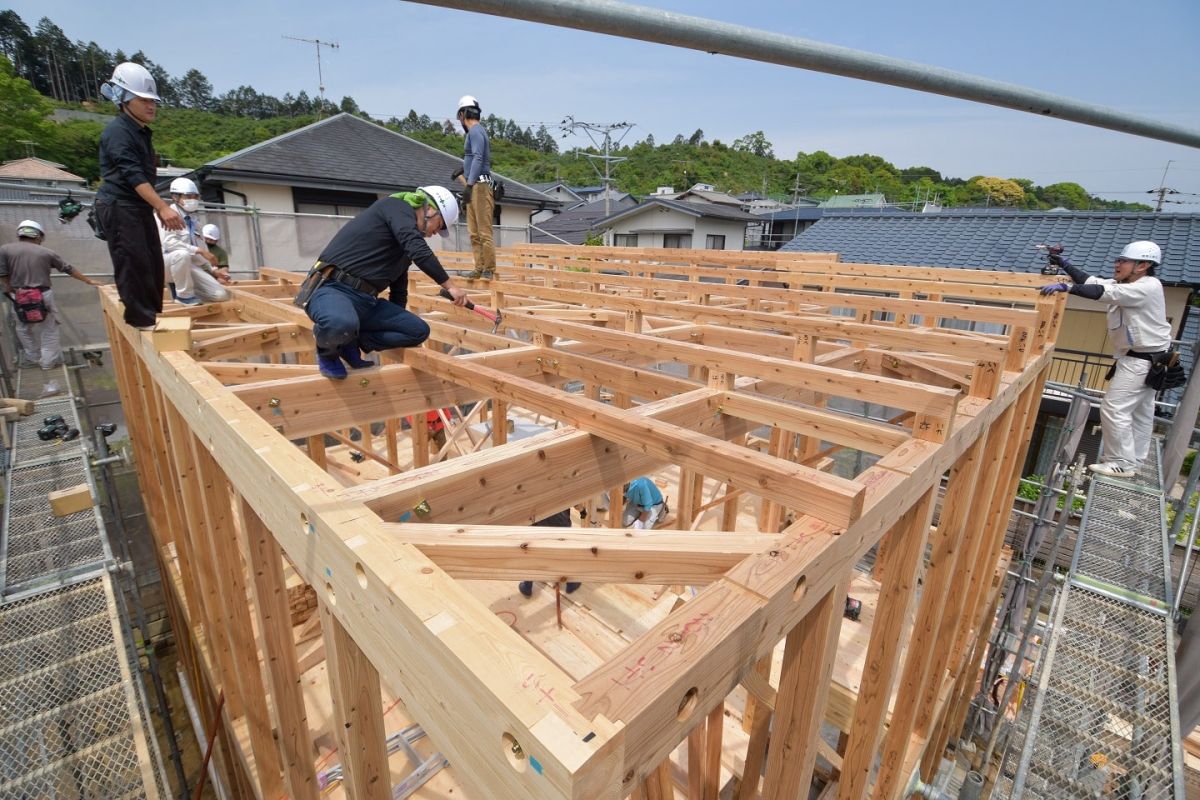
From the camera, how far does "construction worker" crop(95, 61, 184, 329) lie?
3.37m

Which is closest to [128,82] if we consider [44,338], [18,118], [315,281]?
[315,281]

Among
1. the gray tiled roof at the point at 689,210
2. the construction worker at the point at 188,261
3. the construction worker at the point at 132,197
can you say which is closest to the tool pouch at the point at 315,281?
the construction worker at the point at 132,197

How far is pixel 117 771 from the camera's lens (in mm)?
3098

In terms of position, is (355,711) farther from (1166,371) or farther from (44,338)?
(44,338)

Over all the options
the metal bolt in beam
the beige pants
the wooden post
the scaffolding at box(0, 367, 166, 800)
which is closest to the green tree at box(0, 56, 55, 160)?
the beige pants

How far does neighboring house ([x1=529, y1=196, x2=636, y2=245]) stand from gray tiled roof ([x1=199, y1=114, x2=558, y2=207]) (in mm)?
7518

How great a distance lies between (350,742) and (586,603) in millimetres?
3635

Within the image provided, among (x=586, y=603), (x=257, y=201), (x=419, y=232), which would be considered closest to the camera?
(x=419, y=232)

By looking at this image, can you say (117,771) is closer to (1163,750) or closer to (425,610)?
(425,610)

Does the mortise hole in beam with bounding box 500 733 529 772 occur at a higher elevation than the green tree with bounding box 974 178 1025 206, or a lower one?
lower

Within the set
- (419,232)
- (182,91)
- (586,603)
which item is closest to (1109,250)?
(586,603)

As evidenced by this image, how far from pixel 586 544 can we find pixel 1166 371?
7.19 m

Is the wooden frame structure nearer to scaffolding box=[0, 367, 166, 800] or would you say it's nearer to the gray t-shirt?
scaffolding box=[0, 367, 166, 800]

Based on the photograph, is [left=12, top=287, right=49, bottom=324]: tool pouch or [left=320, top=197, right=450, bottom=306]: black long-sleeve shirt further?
[left=12, top=287, right=49, bottom=324]: tool pouch
